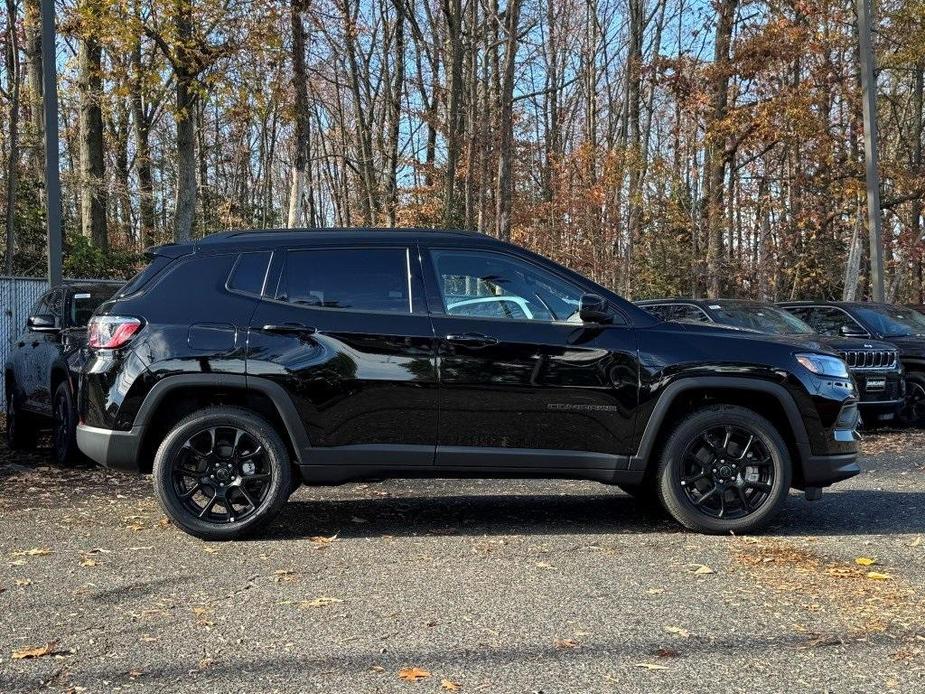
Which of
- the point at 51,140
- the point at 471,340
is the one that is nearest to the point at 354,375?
the point at 471,340

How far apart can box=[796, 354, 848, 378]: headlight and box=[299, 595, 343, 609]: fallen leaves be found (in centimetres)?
342

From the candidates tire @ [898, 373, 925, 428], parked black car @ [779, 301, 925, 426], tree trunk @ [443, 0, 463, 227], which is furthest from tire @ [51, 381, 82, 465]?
tree trunk @ [443, 0, 463, 227]

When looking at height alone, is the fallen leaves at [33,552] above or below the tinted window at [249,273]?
below

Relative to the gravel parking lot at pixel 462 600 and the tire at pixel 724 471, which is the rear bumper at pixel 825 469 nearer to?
the tire at pixel 724 471

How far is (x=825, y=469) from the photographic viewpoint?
240 inches

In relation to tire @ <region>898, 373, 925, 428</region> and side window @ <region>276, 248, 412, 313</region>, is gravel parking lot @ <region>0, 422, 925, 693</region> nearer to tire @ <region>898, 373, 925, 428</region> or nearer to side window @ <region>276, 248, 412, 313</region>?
side window @ <region>276, 248, 412, 313</region>

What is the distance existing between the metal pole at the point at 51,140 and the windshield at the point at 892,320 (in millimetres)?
10638

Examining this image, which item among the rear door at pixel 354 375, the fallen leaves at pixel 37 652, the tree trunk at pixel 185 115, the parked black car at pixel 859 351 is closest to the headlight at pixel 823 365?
the rear door at pixel 354 375

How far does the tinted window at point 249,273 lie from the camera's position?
5.99 metres

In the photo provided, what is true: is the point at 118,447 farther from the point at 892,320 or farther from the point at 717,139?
the point at 717,139

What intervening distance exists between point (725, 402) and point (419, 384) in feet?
6.69

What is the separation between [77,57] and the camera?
21922mm

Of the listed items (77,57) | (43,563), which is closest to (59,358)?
(43,563)

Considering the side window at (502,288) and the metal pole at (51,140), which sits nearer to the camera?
the side window at (502,288)
